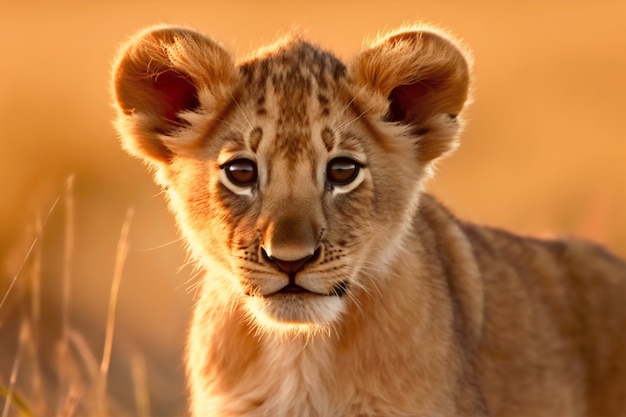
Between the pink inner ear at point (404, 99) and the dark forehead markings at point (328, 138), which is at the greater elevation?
the pink inner ear at point (404, 99)

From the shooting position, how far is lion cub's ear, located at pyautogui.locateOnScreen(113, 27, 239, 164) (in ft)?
18.8

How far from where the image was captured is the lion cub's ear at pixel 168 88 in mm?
5738

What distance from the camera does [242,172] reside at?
5.54 metres

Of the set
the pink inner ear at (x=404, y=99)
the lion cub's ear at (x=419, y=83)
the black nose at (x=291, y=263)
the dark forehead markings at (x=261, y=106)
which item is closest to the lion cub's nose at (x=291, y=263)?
the black nose at (x=291, y=263)

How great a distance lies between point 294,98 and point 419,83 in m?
0.60

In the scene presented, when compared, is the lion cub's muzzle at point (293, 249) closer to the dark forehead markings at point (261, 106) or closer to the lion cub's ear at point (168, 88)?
the dark forehead markings at point (261, 106)


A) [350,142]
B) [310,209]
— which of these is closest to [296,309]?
[310,209]

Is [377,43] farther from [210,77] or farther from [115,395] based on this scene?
[115,395]

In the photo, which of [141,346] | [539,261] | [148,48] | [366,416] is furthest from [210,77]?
[141,346]

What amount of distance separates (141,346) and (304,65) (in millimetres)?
4654

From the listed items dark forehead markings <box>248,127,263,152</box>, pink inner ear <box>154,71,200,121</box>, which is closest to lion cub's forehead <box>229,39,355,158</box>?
dark forehead markings <box>248,127,263,152</box>

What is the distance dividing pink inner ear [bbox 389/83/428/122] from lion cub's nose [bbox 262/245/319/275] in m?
0.93

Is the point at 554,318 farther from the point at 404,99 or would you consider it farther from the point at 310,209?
the point at 310,209

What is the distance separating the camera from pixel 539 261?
7238 millimetres
